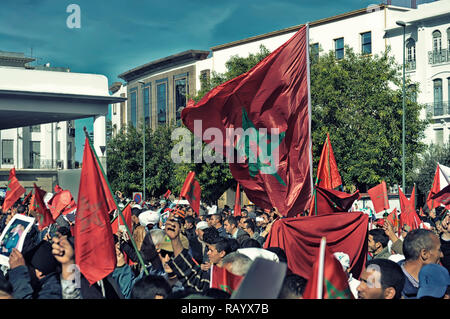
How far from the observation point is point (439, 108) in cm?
3938

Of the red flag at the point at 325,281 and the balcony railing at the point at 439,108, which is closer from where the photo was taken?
the red flag at the point at 325,281

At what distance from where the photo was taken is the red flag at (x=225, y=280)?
4543mm

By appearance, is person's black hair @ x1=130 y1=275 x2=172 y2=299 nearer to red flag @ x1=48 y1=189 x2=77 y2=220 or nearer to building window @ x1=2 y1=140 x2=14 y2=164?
red flag @ x1=48 y1=189 x2=77 y2=220

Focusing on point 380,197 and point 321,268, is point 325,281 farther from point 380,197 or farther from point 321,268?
point 380,197

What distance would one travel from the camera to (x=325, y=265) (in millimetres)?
3584

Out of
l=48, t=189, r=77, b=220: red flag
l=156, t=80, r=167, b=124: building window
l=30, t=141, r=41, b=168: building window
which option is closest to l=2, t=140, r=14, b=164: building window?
l=30, t=141, r=41, b=168: building window

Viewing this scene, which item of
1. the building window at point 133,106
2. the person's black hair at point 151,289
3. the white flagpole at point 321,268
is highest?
the building window at point 133,106

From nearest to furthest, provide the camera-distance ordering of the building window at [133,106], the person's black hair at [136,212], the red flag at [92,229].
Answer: the red flag at [92,229], the person's black hair at [136,212], the building window at [133,106]

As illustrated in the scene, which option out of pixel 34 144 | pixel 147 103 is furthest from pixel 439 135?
pixel 34 144

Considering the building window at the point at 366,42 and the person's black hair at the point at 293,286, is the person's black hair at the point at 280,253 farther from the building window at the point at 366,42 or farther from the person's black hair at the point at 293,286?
the building window at the point at 366,42

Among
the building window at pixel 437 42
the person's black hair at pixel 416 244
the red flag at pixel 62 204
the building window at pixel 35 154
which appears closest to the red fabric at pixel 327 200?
the person's black hair at pixel 416 244

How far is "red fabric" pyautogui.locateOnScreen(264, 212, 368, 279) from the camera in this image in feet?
23.2

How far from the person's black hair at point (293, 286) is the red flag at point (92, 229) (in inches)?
68.5

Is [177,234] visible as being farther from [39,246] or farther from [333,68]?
[333,68]
